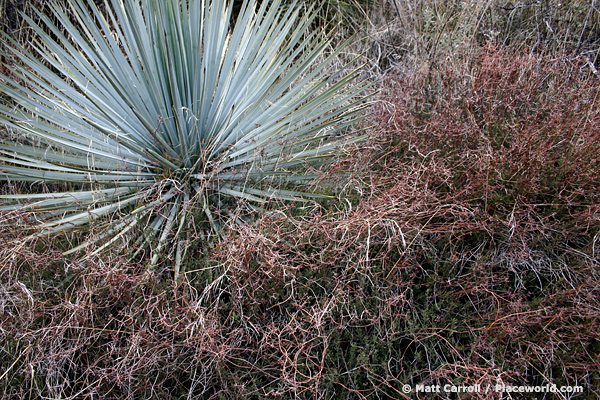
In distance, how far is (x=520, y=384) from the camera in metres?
1.86

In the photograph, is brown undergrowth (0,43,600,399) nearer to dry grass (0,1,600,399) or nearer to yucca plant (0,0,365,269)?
dry grass (0,1,600,399)

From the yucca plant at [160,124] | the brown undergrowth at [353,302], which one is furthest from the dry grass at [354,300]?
the yucca plant at [160,124]

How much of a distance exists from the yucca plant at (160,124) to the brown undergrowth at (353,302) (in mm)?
270

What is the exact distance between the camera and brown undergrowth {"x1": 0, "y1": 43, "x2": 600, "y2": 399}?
5.82 ft

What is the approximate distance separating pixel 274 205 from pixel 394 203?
2.19 ft

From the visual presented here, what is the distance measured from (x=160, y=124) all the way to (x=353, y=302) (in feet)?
4.86

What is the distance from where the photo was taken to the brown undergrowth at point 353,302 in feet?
5.82

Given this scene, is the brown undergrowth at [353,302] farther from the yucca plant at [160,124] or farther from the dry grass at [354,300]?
the yucca plant at [160,124]

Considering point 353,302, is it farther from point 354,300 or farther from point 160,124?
point 160,124

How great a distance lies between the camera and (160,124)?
2.40 meters

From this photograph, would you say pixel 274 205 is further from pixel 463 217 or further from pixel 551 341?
pixel 551 341

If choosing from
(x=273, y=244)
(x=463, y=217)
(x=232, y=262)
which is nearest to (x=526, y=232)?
(x=463, y=217)

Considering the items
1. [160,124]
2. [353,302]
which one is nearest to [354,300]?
[353,302]

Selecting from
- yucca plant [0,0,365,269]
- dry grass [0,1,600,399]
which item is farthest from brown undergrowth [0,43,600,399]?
yucca plant [0,0,365,269]
